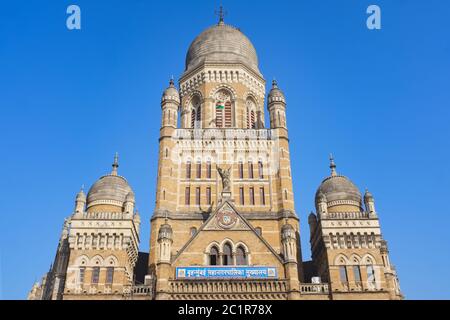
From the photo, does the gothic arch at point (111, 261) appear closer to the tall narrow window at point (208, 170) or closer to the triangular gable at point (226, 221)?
the triangular gable at point (226, 221)

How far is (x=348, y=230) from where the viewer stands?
37.0 metres

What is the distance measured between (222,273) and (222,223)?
174 inches

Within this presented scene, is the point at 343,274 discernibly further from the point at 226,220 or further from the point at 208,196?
the point at 208,196

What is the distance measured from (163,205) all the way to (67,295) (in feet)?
33.3

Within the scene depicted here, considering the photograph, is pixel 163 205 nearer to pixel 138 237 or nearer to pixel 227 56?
pixel 138 237

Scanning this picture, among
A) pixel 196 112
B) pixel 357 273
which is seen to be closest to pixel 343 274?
pixel 357 273

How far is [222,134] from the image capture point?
43.8 meters

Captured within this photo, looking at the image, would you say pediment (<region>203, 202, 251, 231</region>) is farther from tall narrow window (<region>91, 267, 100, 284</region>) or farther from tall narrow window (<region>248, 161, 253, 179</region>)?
tall narrow window (<region>91, 267, 100, 284</region>)

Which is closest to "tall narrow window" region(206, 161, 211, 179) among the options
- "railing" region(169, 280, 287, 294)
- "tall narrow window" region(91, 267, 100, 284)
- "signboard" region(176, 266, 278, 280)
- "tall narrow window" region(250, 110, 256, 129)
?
"tall narrow window" region(250, 110, 256, 129)

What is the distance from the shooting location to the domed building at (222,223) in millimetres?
34094

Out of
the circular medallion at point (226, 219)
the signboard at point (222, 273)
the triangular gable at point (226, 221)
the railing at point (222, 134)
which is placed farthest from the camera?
the railing at point (222, 134)

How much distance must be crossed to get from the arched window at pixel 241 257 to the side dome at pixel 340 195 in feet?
26.3

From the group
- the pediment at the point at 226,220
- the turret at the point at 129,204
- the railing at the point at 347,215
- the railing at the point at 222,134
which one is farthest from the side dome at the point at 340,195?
the turret at the point at 129,204

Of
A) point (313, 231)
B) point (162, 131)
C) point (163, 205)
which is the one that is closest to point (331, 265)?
point (313, 231)
